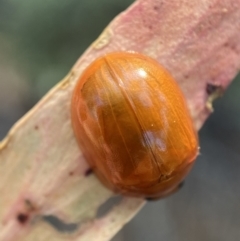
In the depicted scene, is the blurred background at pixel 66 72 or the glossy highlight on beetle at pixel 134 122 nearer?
the glossy highlight on beetle at pixel 134 122

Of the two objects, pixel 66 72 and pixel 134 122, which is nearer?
pixel 134 122

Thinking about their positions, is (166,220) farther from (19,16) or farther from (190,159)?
(19,16)

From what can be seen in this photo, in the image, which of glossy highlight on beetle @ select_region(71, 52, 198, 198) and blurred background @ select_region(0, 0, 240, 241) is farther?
blurred background @ select_region(0, 0, 240, 241)
